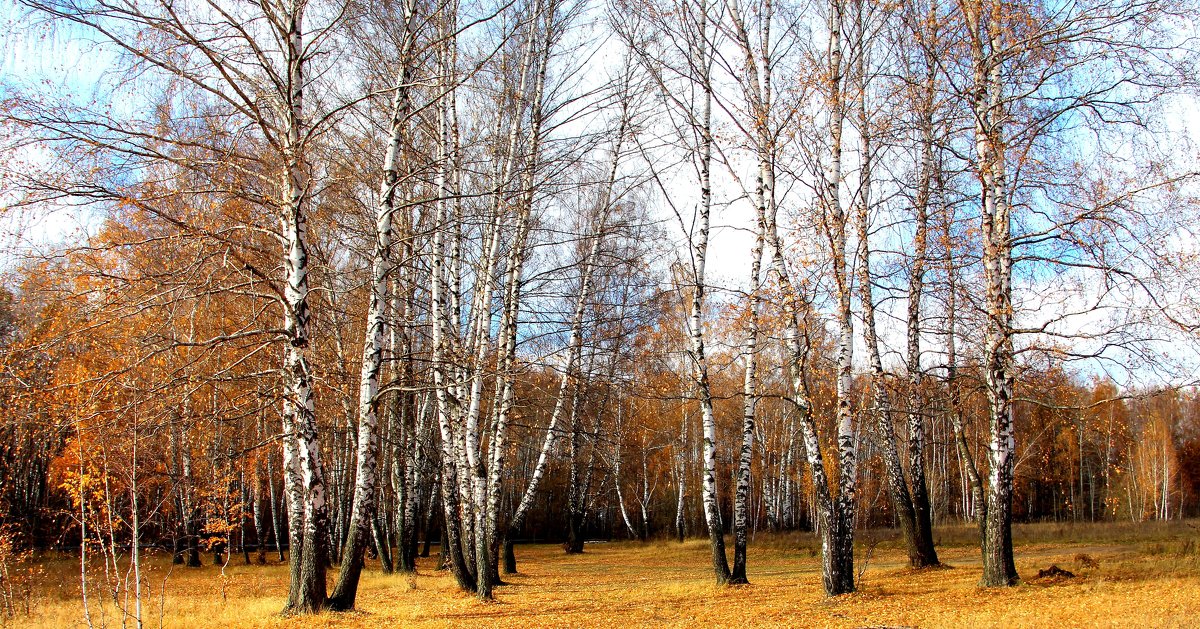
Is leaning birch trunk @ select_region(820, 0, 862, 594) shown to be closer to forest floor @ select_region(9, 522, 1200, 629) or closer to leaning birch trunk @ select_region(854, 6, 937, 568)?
forest floor @ select_region(9, 522, 1200, 629)

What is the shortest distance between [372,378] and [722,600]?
5.90 m

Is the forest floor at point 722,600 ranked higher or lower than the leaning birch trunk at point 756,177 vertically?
lower

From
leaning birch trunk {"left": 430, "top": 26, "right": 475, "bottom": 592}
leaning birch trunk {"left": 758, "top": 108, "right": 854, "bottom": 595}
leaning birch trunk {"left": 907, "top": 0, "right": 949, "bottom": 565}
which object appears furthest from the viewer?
leaning birch trunk {"left": 907, "top": 0, "right": 949, "bottom": 565}

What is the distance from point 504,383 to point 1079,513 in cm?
4561

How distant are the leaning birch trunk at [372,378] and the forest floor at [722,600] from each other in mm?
516

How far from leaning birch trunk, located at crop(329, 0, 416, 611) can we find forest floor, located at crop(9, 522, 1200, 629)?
0.52 metres

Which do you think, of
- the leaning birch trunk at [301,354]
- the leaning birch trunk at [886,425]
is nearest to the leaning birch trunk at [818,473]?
the leaning birch trunk at [886,425]

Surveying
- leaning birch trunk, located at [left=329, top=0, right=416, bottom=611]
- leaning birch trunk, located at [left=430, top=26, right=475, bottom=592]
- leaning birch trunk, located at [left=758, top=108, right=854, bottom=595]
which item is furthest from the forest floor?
leaning birch trunk, located at [left=430, top=26, right=475, bottom=592]

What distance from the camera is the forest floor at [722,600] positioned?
25.2 ft

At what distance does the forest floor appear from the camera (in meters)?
7.67

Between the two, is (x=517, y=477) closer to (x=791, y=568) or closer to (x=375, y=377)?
(x=791, y=568)

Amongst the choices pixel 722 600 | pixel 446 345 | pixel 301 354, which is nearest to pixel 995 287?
pixel 722 600

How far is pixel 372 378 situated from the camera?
8.91 metres

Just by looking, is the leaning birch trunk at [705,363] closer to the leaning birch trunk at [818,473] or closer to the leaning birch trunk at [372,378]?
the leaning birch trunk at [818,473]
